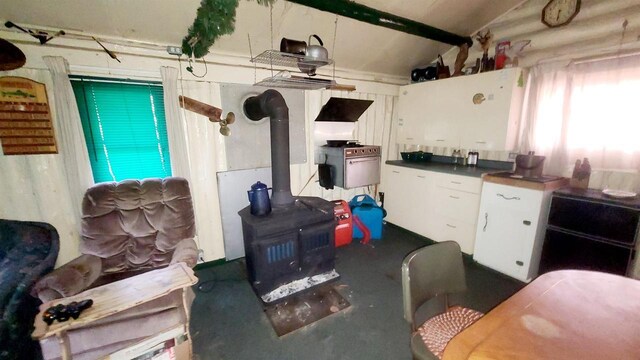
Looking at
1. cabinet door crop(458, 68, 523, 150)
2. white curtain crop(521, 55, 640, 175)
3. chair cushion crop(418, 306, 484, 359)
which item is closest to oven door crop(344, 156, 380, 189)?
cabinet door crop(458, 68, 523, 150)

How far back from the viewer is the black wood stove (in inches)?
84.2

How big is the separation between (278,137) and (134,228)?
1.41 metres

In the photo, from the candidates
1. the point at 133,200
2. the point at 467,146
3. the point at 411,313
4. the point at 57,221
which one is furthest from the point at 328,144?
the point at 57,221

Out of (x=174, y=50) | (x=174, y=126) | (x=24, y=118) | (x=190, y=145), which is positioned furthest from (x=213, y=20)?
(x=24, y=118)

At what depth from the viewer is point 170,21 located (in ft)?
6.82

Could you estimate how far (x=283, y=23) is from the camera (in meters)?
2.38

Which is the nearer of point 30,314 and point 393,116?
point 30,314

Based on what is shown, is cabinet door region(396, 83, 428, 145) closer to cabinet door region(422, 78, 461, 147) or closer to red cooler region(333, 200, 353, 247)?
cabinet door region(422, 78, 461, 147)

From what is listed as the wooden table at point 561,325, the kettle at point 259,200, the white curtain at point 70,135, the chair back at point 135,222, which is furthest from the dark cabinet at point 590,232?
the white curtain at point 70,135

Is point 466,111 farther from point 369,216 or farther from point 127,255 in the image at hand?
point 127,255

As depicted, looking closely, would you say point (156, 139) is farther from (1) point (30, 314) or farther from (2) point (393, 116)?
(2) point (393, 116)

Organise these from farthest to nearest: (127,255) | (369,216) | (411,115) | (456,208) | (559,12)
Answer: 1. (411,115)
2. (369,216)
3. (456,208)
4. (559,12)
5. (127,255)

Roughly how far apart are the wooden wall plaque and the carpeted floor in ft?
5.79

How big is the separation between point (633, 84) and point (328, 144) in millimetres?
2853
